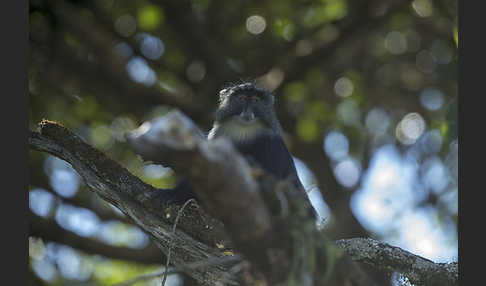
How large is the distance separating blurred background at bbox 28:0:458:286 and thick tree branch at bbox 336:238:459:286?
4.15 meters

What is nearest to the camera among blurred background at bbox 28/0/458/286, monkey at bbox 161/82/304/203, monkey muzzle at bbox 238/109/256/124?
monkey at bbox 161/82/304/203

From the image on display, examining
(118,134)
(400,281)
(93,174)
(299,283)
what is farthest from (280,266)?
(118,134)

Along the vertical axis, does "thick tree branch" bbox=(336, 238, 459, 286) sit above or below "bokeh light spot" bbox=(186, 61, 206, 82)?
below

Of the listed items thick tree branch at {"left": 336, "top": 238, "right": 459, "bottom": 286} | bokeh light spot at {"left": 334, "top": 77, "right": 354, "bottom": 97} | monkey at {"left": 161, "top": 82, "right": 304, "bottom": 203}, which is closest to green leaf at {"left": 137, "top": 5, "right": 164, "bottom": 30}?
bokeh light spot at {"left": 334, "top": 77, "right": 354, "bottom": 97}

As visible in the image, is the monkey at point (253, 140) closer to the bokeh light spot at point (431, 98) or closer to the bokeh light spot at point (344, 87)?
the bokeh light spot at point (344, 87)

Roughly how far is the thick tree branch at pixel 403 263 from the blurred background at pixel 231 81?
415 cm

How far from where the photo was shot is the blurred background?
354 inches

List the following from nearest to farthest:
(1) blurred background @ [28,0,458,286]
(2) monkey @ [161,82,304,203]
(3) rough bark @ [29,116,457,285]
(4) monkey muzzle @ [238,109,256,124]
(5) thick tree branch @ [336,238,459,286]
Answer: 1. (3) rough bark @ [29,116,457,285]
2. (5) thick tree branch @ [336,238,459,286]
3. (2) monkey @ [161,82,304,203]
4. (4) monkey muzzle @ [238,109,256,124]
5. (1) blurred background @ [28,0,458,286]

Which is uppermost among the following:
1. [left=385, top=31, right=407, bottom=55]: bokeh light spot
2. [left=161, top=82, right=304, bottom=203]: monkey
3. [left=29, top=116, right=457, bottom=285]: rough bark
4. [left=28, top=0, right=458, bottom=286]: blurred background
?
[left=385, top=31, right=407, bottom=55]: bokeh light spot

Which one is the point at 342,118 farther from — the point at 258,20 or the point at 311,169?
the point at 258,20

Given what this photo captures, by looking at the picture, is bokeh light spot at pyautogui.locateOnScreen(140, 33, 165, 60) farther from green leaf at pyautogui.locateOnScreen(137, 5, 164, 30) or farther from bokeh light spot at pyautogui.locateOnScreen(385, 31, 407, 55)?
bokeh light spot at pyautogui.locateOnScreen(385, 31, 407, 55)

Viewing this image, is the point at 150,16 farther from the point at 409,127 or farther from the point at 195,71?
the point at 409,127

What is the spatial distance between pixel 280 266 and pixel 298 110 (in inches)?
324

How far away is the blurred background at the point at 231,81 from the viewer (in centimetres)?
899
